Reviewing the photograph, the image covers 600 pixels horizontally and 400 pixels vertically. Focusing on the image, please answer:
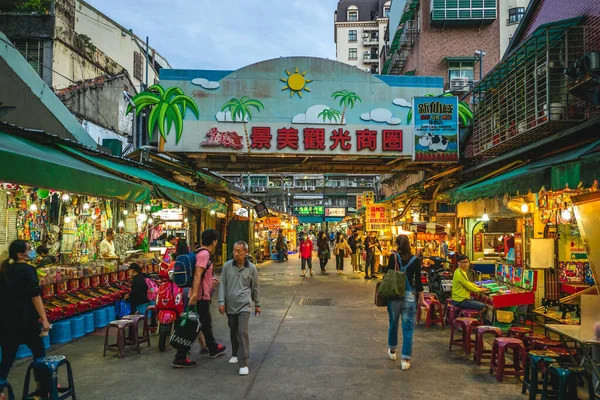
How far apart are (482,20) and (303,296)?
18694 mm

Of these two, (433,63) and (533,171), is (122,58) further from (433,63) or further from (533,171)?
(533,171)

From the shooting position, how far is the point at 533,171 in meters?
7.09

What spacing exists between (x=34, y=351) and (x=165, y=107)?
10.9 meters

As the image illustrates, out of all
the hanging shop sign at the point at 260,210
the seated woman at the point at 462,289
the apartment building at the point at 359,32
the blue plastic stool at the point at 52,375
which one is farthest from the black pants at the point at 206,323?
the apartment building at the point at 359,32

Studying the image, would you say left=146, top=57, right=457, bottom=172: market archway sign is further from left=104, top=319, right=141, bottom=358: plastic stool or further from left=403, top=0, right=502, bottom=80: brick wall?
left=403, top=0, right=502, bottom=80: brick wall

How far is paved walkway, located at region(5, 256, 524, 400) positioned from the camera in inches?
213

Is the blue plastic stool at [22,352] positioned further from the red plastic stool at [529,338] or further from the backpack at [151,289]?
the red plastic stool at [529,338]

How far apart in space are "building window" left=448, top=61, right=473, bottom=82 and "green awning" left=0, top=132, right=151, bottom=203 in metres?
19.5

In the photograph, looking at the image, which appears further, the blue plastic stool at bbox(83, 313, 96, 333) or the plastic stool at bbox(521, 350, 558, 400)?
the blue plastic stool at bbox(83, 313, 96, 333)

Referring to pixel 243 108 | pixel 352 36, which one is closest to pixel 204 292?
pixel 243 108

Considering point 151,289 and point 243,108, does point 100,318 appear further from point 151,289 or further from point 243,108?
point 243,108

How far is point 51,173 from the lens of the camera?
6176 mm

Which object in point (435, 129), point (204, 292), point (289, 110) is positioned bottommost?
point (204, 292)

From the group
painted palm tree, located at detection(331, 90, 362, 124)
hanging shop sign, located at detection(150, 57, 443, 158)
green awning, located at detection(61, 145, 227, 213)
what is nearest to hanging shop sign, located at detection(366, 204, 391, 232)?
hanging shop sign, located at detection(150, 57, 443, 158)
